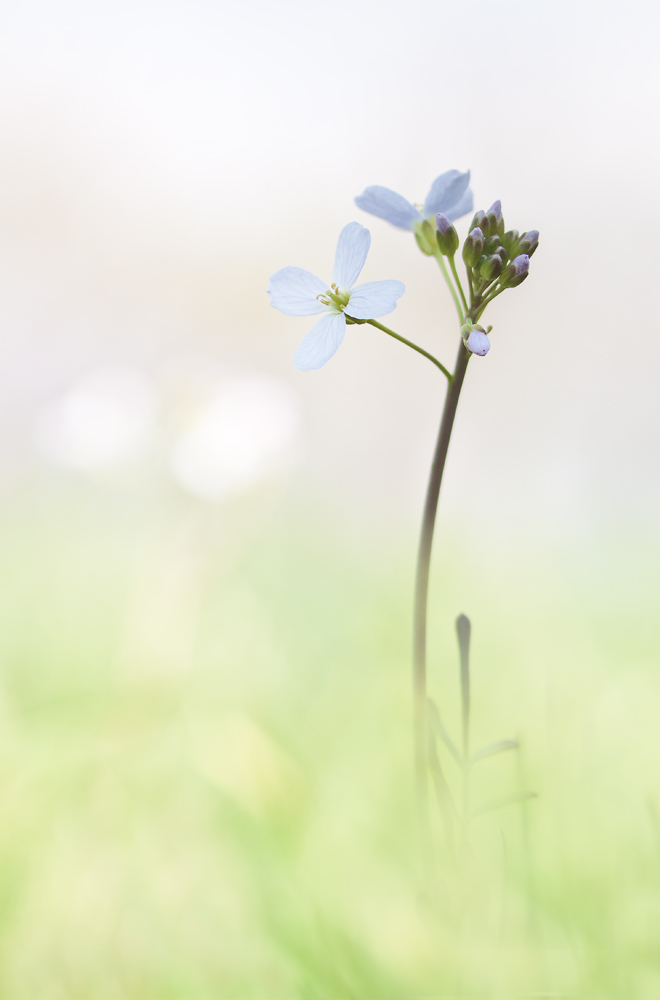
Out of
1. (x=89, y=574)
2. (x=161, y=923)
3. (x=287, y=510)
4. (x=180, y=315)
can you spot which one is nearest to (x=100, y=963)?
(x=161, y=923)

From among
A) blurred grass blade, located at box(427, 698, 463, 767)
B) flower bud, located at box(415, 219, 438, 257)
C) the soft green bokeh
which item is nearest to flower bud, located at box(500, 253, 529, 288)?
flower bud, located at box(415, 219, 438, 257)

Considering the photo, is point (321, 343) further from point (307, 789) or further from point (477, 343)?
point (307, 789)

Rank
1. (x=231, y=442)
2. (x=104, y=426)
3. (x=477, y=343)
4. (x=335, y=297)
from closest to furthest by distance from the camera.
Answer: (x=477, y=343) < (x=335, y=297) < (x=231, y=442) < (x=104, y=426)

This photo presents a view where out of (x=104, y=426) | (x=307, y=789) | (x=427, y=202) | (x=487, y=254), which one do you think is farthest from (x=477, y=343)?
(x=104, y=426)

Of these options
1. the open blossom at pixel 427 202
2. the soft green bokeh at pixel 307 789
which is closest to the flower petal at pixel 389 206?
the open blossom at pixel 427 202

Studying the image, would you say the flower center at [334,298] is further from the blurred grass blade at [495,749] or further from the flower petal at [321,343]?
the blurred grass blade at [495,749]

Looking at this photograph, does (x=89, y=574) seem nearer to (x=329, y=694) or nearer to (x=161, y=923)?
(x=329, y=694)
